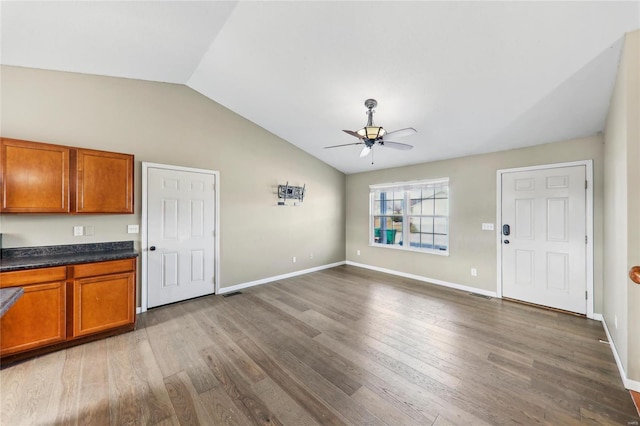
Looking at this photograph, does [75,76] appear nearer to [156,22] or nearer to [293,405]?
[156,22]

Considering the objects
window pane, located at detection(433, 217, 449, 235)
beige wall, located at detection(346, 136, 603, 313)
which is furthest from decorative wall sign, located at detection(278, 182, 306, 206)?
window pane, located at detection(433, 217, 449, 235)

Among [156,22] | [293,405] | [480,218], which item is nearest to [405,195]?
[480,218]

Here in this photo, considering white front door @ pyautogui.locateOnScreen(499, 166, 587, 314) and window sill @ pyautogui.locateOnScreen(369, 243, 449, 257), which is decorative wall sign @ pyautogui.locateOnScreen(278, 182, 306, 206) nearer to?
window sill @ pyautogui.locateOnScreen(369, 243, 449, 257)

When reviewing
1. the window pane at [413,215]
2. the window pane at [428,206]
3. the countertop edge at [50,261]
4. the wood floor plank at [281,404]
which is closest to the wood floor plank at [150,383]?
the wood floor plank at [281,404]

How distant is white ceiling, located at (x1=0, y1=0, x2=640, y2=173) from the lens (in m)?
1.98

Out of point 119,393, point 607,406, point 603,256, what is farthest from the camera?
point 603,256

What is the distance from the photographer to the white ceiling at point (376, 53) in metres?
1.98

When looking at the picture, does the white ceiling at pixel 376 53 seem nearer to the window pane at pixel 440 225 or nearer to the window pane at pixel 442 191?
the window pane at pixel 442 191

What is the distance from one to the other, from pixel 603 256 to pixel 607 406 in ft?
7.35

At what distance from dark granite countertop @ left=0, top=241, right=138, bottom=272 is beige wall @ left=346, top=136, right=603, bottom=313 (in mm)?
4848

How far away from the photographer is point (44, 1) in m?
2.02

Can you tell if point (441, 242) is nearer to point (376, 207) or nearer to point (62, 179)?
point (376, 207)

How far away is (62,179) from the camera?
266cm

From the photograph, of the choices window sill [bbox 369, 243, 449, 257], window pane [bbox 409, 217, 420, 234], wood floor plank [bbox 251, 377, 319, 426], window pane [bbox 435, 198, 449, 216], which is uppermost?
window pane [bbox 435, 198, 449, 216]
